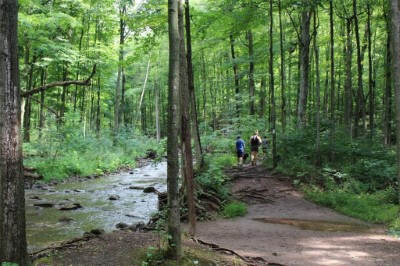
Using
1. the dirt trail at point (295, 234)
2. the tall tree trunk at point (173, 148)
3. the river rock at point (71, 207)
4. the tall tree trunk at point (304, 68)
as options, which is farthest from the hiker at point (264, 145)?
the tall tree trunk at point (173, 148)

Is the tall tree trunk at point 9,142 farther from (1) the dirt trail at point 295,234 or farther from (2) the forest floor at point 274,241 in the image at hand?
(1) the dirt trail at point 295,234

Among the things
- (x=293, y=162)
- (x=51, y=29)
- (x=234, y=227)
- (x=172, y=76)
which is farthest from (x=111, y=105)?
(x=172, y=76)

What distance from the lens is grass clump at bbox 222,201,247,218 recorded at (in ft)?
38.8

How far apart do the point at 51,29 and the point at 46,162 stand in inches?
307

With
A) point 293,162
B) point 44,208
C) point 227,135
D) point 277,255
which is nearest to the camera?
point 277,255

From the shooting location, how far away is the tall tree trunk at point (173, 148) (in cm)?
573

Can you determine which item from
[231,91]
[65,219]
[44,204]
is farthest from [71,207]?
[231,91]

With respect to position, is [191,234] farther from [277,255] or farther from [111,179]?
[111,179]

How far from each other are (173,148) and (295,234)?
5296mm

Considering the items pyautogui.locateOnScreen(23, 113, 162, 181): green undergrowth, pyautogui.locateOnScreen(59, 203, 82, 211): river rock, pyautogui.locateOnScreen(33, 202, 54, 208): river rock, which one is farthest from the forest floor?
pyautogui.locateOnScreen(23, 113, 162, 181): green undergrowth

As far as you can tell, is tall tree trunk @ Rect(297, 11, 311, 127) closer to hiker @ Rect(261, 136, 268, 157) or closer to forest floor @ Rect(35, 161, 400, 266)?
hiker @ Rect(261, 136, 268, 157)

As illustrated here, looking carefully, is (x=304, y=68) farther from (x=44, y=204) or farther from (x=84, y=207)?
(x=44, y=204)

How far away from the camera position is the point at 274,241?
28.7 feet

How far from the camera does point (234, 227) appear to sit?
1029 centimetres
